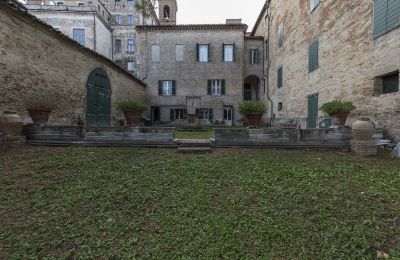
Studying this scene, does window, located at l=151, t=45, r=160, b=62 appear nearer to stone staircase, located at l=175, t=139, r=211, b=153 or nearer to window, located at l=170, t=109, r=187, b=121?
window, located at l=170, t=109, r=187, b=121

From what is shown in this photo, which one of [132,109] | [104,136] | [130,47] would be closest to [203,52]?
[130,47]

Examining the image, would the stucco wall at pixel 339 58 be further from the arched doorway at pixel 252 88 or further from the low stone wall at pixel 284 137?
the arched doorway at pixel 252 88

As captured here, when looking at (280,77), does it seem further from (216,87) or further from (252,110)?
(252,110)

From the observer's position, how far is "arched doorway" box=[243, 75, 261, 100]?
21.1 m

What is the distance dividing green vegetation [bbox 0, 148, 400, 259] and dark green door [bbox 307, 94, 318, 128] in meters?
6.06

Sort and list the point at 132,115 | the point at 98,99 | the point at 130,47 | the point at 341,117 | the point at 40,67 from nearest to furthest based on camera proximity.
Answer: the point at 341,117, the point at 40,67, the point at 132,115, the point at 98,99, the point at 130,47

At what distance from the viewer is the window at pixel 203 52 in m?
18.6

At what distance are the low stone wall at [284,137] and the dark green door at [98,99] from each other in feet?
23.8

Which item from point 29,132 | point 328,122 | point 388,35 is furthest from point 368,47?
point 29,132

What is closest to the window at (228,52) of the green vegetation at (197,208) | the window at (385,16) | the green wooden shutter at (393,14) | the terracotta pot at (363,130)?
the window at (385,16)

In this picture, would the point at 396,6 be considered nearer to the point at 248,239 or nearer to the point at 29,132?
the point at 248,239

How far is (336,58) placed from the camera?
8953 mm

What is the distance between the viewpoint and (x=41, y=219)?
8.95 feet

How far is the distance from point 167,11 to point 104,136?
32.4 metres
